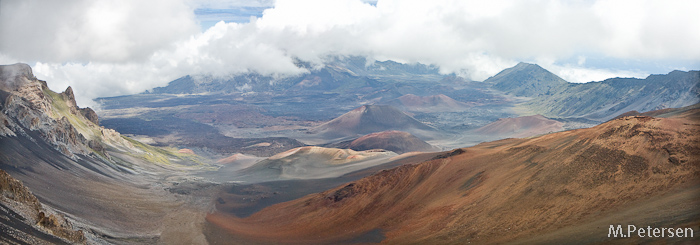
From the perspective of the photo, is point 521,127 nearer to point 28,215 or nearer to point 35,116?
point 35,116

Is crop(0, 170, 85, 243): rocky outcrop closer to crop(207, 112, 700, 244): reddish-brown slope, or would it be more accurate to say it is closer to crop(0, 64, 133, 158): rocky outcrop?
crop(207, 112, 700, 244): reddish-brown slope

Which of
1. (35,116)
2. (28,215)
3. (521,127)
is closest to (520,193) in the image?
(28,215)

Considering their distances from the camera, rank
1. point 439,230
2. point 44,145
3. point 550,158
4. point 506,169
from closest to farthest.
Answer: point 439,230
point 550,158
point 506,169
point 44,145

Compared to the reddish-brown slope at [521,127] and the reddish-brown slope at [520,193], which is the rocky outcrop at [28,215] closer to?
the reddish-brown slope at [520,193]

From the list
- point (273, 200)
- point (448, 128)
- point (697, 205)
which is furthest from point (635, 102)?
point (697, 205)

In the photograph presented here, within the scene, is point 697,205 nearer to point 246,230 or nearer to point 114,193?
point 246,230

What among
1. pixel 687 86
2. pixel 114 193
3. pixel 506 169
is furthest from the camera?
pixel 687 86
